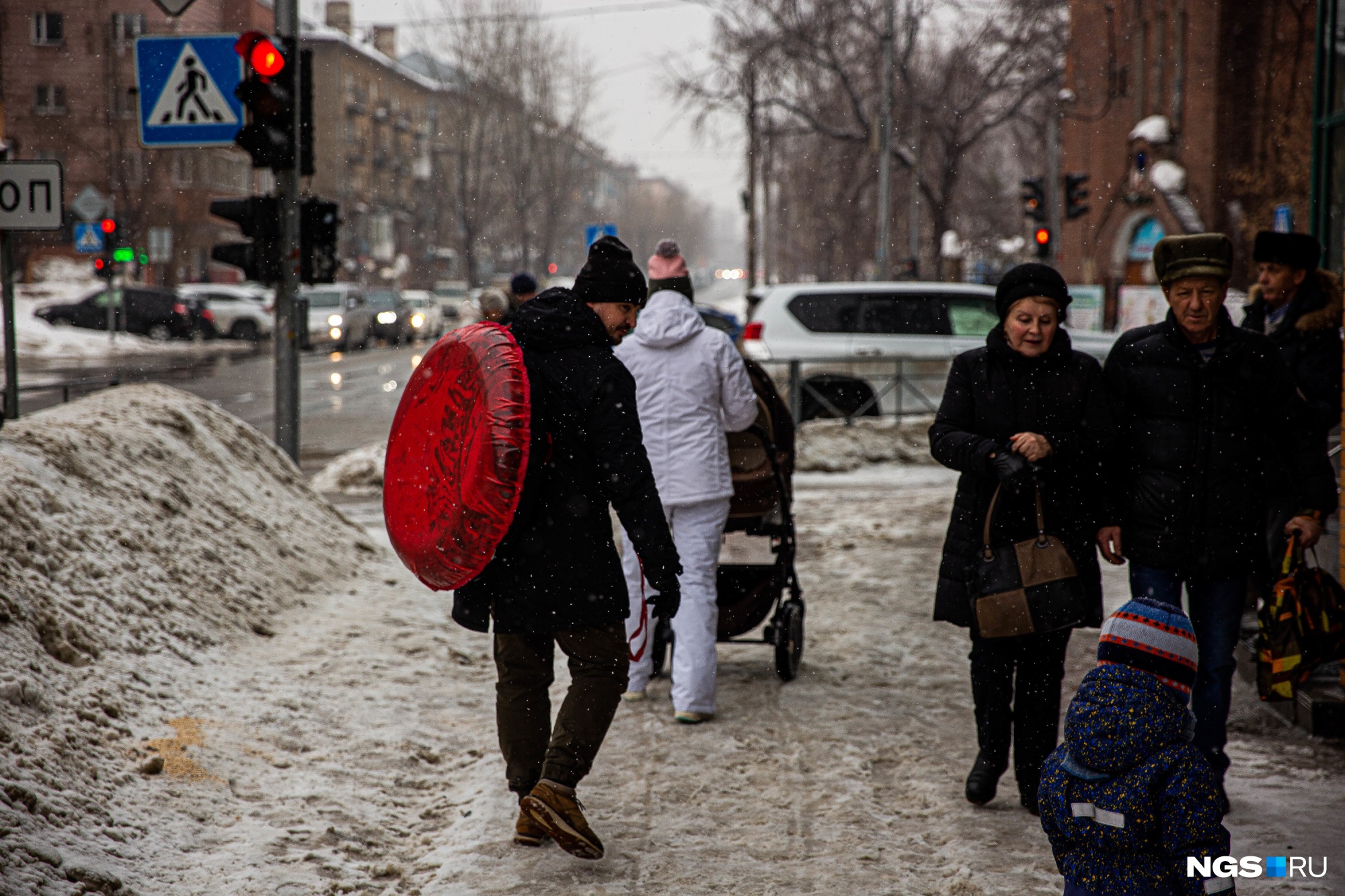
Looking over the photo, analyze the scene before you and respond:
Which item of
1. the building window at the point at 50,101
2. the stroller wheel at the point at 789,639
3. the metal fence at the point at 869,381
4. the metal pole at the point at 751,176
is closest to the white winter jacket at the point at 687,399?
the stroller wheel at the point at 789,639

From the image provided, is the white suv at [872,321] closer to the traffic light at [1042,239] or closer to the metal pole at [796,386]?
the metal pole at [796,386]

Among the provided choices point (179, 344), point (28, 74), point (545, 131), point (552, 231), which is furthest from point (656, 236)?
point (28, 74)

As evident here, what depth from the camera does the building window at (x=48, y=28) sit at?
37416 mm

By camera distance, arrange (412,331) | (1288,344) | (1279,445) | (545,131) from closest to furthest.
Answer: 1. (1279,445)
2. (1288,344)
3. (412,331)
4. (545,131)

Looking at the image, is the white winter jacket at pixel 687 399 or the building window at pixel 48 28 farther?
the building window at pixel 48 28

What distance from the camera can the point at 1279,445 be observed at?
4426 millimetres

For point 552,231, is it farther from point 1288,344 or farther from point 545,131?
point 1288,344

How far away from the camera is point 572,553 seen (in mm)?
3922

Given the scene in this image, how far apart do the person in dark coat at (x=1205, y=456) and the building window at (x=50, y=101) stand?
3648 cm

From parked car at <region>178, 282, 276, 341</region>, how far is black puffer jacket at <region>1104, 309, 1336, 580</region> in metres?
40.2

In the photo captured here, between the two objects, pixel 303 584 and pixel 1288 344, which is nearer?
pixel 1288 344

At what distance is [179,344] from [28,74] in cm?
1109

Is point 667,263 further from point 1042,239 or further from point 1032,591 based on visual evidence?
point 1042,239

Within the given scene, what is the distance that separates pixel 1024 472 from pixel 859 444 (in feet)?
36.7
